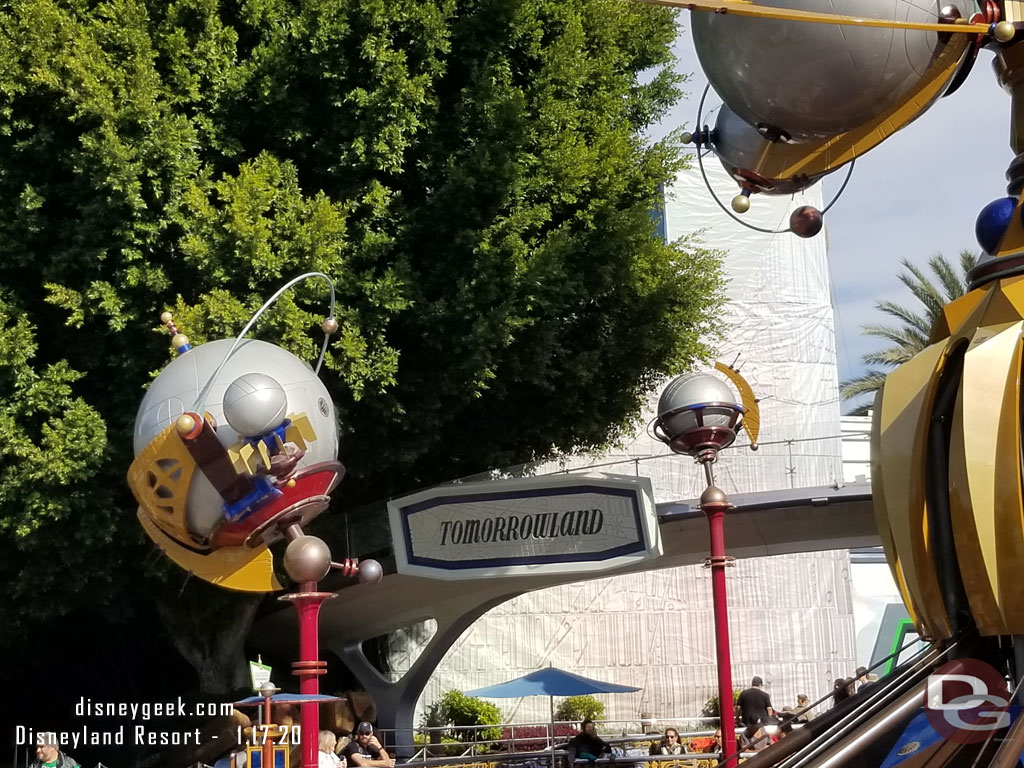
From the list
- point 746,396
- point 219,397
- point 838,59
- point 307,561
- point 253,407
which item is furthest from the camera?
point 746,396

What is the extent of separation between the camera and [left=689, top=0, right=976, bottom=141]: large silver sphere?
5152 mm

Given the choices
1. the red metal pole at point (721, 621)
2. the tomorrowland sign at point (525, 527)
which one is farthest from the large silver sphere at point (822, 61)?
the tomorrowland sign at point (525, 527)

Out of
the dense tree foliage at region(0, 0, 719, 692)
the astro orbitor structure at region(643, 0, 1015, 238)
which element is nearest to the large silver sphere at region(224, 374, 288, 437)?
the astro orbitor structure at region(643, 0, 1015, 238)

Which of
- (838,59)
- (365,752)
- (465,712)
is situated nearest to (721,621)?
(365,752)

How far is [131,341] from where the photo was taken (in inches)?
534

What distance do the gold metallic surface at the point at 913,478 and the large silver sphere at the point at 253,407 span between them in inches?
135

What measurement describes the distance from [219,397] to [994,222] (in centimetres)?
478

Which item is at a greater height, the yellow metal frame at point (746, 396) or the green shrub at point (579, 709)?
the yellow metal frame at point (746, 396)

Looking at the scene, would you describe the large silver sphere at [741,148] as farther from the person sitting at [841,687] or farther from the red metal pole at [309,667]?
the red metal pole at [309,667]

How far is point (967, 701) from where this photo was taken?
15.4 feet

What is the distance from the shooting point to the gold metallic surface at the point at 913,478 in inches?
195

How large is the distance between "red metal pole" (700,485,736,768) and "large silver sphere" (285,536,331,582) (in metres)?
2.96

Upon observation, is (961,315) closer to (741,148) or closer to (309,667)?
(741,148)

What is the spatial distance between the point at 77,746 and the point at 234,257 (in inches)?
337
